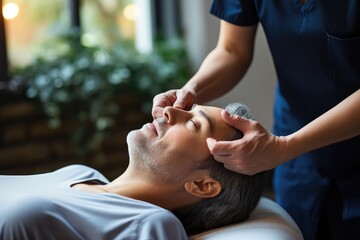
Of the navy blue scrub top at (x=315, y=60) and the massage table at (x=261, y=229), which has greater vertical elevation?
the navy blue scrub top at (x=315, y=60)

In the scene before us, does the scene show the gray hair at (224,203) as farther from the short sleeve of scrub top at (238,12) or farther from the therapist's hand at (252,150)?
the short sleeve of scrub top at (238,12)

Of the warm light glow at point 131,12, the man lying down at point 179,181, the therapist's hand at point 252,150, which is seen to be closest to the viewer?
the therapist's hand at point 252,150

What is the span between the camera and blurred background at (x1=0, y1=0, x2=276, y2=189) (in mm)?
3316

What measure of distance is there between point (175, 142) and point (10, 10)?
1916 millimetres

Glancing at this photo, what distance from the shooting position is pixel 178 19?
154 inches

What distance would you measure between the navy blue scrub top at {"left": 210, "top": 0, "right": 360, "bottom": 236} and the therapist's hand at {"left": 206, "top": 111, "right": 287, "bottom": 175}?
0.34m

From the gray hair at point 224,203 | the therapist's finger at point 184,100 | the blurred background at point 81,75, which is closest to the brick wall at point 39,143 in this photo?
the blurred background at point 81,75

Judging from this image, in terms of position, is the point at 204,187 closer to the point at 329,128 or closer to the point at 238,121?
the point at 238,121

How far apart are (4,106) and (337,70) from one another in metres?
2.02

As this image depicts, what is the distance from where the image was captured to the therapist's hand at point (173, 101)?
178cm

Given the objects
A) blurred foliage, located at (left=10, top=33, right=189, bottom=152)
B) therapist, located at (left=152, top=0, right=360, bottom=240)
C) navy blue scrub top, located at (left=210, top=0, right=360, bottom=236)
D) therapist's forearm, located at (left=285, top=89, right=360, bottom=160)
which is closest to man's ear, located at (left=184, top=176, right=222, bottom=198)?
therapist, located at (left=152, top=0, right=360, bottom=240)

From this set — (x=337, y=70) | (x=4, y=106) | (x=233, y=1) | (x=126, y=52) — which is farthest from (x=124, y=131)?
(x=337, y=70)

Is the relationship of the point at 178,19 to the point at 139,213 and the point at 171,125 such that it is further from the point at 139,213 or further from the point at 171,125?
the point at 139,213

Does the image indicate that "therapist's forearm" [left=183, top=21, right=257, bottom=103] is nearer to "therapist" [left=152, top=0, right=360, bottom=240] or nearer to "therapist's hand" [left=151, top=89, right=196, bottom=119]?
"therapist" [left=152, top=0, right=360, bottom=240]
